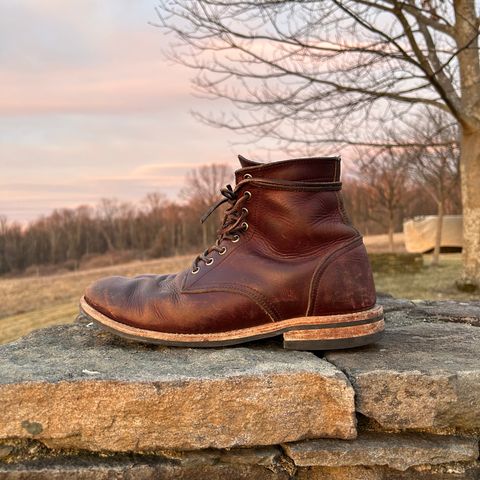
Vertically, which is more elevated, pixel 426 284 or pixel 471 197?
pixel 471 197

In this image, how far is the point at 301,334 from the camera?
151 centimetres

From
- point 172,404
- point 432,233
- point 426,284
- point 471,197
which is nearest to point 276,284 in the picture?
point 172,404

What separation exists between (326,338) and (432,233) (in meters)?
20.8

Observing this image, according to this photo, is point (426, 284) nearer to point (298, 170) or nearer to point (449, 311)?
point (449, 311)

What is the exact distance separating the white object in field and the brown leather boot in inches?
804

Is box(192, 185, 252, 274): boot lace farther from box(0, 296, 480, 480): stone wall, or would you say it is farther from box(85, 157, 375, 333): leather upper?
box(0, 296, 480, 480): stone wall

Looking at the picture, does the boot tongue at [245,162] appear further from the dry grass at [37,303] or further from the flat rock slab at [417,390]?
the dry grass at [37,303]

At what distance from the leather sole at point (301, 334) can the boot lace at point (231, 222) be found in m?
0.22

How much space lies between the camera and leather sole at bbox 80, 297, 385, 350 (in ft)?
4.94

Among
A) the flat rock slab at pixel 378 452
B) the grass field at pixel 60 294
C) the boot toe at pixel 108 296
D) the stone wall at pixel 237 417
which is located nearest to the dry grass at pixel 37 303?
the grass field at pixel 60 294

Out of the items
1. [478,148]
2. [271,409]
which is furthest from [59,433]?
[478,148]

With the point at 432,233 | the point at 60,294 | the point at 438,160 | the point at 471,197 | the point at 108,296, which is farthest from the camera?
the point at 432,233

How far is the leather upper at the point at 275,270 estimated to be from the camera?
151 centimetres

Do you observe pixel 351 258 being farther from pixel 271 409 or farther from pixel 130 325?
pixel 130 325
